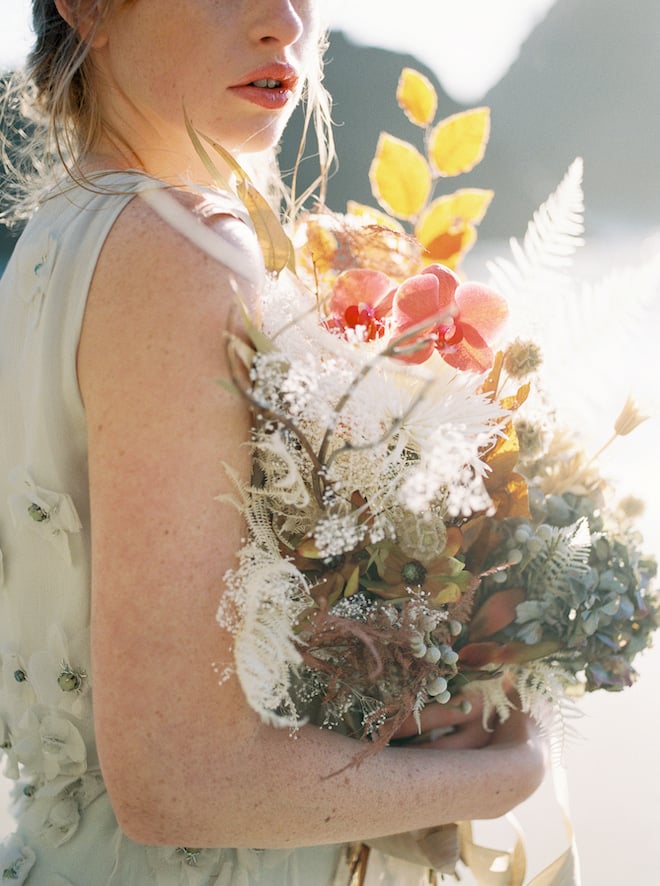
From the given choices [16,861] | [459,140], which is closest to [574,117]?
[459,140]

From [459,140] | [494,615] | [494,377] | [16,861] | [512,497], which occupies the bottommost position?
[16,861]

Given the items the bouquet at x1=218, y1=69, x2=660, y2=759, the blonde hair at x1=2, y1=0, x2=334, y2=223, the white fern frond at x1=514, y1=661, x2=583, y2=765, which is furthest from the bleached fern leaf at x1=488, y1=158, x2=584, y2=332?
the white fern frond at x1=514, y1=661, x2=583, y2=765

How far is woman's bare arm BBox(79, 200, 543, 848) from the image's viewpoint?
81 cm

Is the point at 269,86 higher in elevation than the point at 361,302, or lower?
higher

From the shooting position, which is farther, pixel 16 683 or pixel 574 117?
pixel 574 117

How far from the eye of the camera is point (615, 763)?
8.34ft

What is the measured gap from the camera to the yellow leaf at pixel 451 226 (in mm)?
1234

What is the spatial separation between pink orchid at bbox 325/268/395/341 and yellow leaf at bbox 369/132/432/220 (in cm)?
23

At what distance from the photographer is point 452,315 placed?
100 centimetres

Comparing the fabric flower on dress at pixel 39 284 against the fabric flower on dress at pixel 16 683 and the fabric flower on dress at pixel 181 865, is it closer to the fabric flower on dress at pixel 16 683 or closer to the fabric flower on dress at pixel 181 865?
the fabric flower on dress at pixel 16 683

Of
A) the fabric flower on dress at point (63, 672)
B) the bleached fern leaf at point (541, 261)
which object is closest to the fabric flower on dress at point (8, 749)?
the fabric flower on dress at point (63, 672)

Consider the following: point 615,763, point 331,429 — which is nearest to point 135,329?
point 331,429

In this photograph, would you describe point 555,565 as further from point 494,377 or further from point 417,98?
point 417,98

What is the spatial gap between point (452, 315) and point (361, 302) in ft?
0.36
